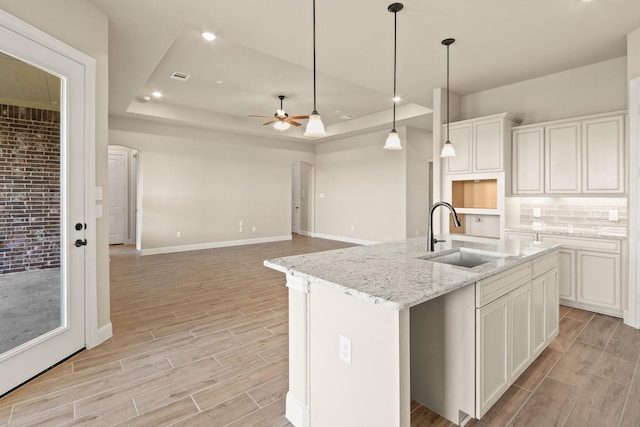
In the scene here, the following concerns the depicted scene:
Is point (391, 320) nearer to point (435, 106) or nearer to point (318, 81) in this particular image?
point (435, 106)

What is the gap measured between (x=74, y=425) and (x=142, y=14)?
3221 millimetres

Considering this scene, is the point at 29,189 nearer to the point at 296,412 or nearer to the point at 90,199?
the point at 90,199

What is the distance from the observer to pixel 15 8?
2145 mm

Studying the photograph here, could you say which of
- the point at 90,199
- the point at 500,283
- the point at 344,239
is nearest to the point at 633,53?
the point at 500,283

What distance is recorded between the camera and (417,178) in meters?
7.92

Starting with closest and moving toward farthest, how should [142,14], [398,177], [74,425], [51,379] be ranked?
1. [74,425]
2. [51,379]
3. [142,14]
4. [398,177]

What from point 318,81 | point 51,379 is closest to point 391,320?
point 51,379

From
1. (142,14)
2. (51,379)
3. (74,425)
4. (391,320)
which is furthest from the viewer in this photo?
(142,14)

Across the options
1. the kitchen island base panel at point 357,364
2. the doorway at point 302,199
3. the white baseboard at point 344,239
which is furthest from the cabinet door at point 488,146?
the doorway at point 302,199

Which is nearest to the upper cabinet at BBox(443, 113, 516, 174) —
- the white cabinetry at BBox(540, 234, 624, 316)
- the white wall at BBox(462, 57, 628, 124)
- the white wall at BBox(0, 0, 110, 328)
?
the white wall at BBox(462, 57, 628, 124)

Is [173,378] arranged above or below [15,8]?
below

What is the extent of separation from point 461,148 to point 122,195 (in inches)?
328

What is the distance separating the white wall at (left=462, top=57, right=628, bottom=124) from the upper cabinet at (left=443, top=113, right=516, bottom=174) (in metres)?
0.40

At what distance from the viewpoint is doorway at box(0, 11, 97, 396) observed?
7.11 ft
